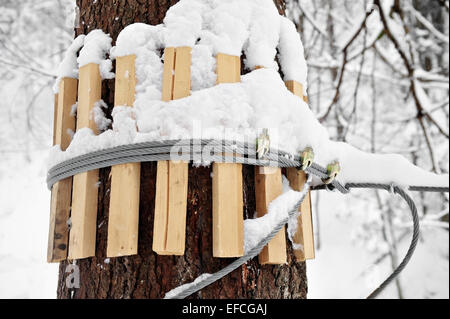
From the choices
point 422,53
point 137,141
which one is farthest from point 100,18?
point 422,53

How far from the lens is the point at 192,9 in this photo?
3.51 ft

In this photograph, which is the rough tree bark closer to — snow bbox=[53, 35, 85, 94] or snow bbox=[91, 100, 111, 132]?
snow bbox=[91, 100, 111, 132]

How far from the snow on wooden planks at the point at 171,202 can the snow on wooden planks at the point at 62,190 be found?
33 cm

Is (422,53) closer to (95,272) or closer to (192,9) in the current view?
(192,9)

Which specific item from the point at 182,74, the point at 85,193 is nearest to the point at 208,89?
the point at 182,74

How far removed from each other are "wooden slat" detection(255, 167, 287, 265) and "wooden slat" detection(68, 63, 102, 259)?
→ 455mm

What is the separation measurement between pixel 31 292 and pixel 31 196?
2.77 m

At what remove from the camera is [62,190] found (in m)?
1.10

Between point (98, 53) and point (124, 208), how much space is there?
489mm

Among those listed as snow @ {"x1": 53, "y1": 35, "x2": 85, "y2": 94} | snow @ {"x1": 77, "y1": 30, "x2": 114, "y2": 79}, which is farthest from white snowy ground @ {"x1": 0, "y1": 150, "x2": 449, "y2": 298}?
snow @ {"x1": 77, "y1": 30, "x2": 114, "y2": 79}

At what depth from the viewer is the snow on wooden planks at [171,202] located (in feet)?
2.96

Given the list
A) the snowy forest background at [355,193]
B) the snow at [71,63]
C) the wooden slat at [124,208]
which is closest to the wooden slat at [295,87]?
the wooden slat at [124,208]

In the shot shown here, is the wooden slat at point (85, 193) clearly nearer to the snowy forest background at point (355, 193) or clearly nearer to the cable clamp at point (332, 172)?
the cable clamp at point (332, 172)

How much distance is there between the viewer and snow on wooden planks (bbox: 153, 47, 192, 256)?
0.90 m
